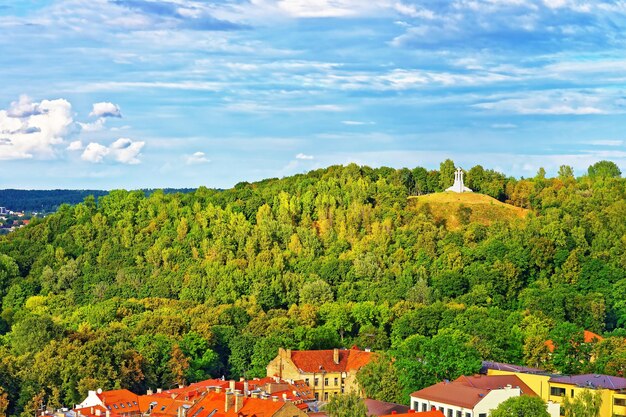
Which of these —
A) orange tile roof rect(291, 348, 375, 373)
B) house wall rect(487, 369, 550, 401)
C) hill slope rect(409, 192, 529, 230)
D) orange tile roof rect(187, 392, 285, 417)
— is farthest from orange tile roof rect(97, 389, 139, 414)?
hill slope rect(409, 192, 529, 230)

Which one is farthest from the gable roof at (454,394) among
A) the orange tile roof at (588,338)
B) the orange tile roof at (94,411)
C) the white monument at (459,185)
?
the white monument at (459,185)

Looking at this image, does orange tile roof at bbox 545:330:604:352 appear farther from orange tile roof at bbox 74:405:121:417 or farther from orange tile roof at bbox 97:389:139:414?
orange tile roof at bbox 74:405:121:417

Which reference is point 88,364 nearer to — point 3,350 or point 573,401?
point 3,350

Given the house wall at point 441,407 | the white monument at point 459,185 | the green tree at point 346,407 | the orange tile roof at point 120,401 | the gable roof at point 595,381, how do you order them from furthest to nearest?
the white monument at point 459,185, the orange tile roof at point 120,401, the gable roof at point 595,381, the house wall at point 441,407, the green tree at point 346,407

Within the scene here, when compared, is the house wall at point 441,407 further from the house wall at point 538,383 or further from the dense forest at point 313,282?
the house wall at point 538,383

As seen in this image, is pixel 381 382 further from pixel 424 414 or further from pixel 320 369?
pixel 424 414

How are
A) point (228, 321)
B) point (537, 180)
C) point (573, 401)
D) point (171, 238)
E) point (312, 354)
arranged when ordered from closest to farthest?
point (573, 401)
point (312, 354)
point (228, 321)
point (171, 238)
point (537, 180)

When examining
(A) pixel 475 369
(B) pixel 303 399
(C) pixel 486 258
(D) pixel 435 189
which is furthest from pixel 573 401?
(D) pixel 435 189
